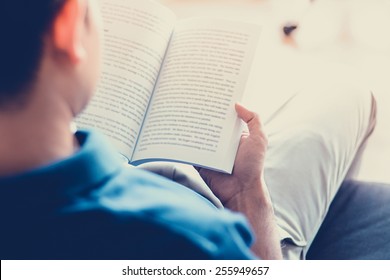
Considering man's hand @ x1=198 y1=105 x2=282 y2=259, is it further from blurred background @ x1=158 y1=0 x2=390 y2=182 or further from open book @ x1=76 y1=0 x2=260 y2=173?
blurred background @ x1=158 y1=0 x2=390 y2=182

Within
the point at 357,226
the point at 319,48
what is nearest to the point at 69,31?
the point at 357,226

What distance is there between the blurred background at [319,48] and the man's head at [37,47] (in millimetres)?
898

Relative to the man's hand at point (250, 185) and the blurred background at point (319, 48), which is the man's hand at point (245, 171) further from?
the blurred background at point (319, 48)

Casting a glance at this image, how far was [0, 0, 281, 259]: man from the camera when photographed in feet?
1.57

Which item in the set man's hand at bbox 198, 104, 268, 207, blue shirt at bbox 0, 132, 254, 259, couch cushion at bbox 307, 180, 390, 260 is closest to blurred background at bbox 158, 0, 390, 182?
couch cushion at bbox 307, 180, 390, 260

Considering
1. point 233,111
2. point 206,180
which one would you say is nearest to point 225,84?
point 233,111

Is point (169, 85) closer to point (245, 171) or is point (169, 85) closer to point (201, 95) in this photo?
point (201, 95)

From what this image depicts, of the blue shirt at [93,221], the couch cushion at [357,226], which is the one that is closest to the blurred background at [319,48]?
the couch cushion at [357,226]

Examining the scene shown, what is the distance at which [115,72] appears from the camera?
34.3 inches

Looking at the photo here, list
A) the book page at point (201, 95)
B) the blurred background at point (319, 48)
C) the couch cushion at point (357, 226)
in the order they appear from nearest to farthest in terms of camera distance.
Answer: the book page at point (201, 95)
the couch cushion at point (357, 226)
the blurred background at point (319, 48)

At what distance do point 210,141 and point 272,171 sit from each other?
0.63 ft

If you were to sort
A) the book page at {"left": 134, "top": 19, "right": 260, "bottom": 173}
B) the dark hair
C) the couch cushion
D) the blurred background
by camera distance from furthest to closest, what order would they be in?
the blurred background → the couch cushion → the book page at {"left": 134, "top": 19, "right": 260, "bottom": 173} → the dark hair

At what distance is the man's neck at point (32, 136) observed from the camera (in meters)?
0.49

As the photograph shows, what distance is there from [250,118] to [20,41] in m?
0.42
